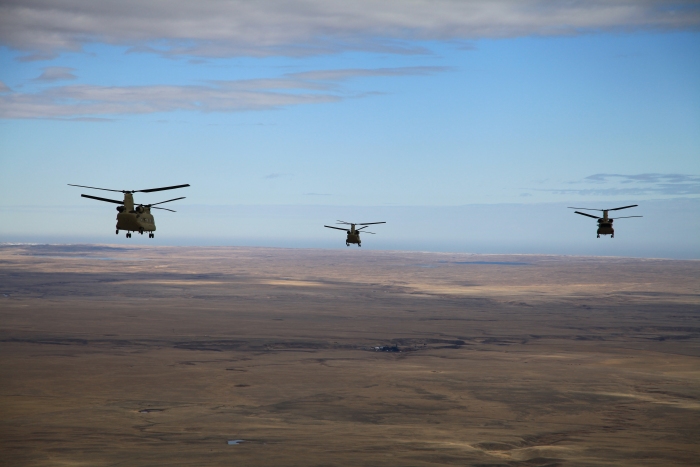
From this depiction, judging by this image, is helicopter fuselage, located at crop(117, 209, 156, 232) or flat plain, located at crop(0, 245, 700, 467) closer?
helicopter fuselage, located at crop(117, 209, 156, 232)

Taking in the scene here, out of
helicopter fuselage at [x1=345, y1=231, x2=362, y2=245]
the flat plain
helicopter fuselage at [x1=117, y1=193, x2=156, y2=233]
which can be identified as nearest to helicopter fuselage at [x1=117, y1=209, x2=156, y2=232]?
helicopter fuselage at [x1=117, y1=193, x2=156, y2=233]

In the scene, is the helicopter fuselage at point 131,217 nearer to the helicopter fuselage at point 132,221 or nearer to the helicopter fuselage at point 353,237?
the helicopter fuselage at point 132,221

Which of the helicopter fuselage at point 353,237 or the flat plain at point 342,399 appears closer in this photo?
the flat plain at point 342,399

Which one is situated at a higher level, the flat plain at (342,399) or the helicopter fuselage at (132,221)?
the helicopter fuselage at (132,221)

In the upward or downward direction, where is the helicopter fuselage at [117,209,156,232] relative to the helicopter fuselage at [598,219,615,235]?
downward

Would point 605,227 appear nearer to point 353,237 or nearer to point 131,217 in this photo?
point 353,237

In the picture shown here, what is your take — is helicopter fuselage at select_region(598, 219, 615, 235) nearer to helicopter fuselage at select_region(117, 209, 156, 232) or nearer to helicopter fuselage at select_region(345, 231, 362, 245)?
helicopter fuselage at select_region(345, 231, 362, 245)

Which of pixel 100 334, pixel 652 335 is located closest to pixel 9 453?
pixel 100 334

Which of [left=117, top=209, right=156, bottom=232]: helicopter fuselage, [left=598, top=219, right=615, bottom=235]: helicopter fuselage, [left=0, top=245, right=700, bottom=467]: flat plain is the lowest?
[left=0, top=245, right=700, bottom=467]: flat plain

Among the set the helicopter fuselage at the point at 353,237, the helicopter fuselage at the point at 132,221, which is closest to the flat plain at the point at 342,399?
the helicopter fuselage at the point at 353,237

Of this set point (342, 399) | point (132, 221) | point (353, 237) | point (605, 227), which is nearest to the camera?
point (132, 221)

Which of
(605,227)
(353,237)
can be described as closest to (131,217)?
(605,227)

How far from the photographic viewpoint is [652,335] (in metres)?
199

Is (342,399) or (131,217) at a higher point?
(131,217)
